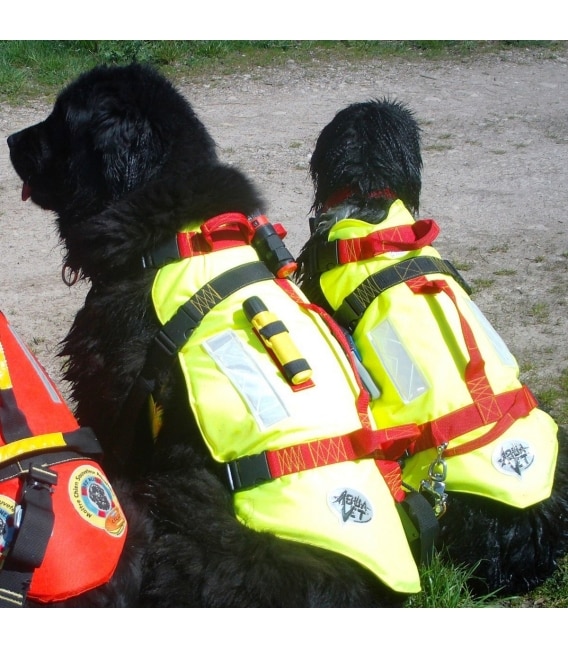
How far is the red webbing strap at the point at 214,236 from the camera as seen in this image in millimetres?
2877

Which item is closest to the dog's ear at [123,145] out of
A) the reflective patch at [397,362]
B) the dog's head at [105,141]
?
the dog's head at [105,141]

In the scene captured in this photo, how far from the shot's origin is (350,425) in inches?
101

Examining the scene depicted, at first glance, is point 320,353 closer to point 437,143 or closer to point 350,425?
point 350,425

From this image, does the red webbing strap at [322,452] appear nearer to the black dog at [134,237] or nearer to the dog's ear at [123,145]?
the black dog at [134,237]

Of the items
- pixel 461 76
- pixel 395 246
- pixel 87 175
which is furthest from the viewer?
pixel 461 76

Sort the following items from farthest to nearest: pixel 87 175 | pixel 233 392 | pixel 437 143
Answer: pixel 437 143 < pixel 87 175 < pixel 233 392

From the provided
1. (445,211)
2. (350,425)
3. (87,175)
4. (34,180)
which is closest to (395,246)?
(350,425)

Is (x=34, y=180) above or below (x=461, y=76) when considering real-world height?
above

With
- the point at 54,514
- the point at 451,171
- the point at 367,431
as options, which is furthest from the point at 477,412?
the point at 451,171

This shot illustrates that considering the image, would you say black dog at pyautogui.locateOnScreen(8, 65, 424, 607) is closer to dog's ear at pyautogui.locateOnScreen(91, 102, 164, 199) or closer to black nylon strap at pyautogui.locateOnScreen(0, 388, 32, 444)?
Result: dog's ear at pyautogui.locateOnScreen(91, 102, 164, 199)

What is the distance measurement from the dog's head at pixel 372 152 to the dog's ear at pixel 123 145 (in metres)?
1.03

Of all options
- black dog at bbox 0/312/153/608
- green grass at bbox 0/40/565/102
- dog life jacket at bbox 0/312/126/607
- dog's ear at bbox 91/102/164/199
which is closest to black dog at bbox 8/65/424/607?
dog's ear at bbox 91/102/164/199

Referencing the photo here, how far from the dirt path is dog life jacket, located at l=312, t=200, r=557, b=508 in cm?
158
